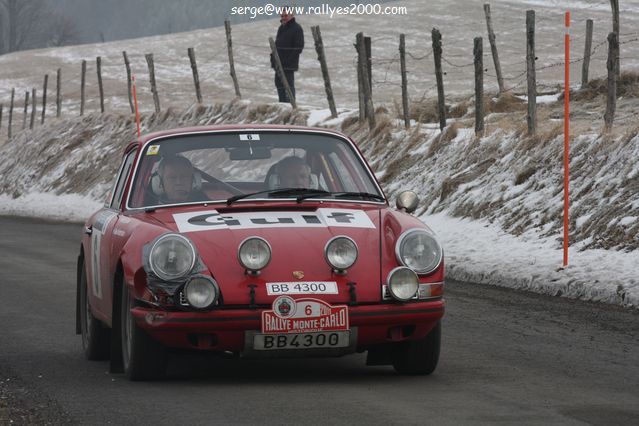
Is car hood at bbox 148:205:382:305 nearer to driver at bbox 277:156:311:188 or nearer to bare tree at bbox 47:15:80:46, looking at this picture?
driver at bbox 277:156:311:188

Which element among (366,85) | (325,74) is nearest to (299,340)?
(366,85)

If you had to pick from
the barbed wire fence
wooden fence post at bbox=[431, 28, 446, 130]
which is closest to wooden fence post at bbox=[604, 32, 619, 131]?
wooden fence post at bbox=[431, 28, 446, 130]

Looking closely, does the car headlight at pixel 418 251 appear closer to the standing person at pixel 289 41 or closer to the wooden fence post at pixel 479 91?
the wooden fence post at pixel 479 91

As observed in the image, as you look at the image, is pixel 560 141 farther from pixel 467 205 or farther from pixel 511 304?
pixel 511 304

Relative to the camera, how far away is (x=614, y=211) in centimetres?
1418

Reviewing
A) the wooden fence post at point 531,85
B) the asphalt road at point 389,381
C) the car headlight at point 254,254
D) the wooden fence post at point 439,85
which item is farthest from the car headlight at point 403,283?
the wooden fence post at point 439,85

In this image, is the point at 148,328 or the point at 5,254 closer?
the point at 148,328

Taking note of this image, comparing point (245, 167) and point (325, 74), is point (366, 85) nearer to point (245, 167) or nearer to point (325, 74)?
point (325, 74)

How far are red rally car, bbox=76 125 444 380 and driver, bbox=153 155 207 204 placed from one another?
1 centimetres

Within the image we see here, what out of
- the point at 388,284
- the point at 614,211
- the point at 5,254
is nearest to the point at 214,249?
the point at 388,284

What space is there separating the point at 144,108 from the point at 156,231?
53.0 metres

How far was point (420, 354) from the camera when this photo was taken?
7.82m

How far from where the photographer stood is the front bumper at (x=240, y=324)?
7250 millimetres

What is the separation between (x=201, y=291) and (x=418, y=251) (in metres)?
1.19
